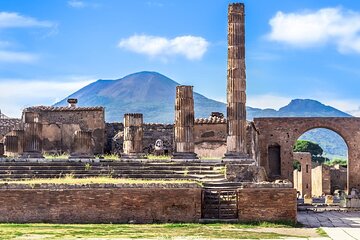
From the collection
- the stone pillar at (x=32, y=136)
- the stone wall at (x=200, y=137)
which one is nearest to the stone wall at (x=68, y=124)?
the stone wall at (x=200, y=137)

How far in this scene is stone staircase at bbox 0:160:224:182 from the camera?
26.6m

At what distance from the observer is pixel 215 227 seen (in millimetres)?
20922

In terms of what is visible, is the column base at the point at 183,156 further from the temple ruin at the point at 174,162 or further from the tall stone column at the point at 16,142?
the tall stone column at the point at 16,142

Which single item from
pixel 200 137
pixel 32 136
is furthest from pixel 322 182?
Result: pixel 32 136

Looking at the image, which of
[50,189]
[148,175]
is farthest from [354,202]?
Answer: [50,189]

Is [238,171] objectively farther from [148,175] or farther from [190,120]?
[190,120]

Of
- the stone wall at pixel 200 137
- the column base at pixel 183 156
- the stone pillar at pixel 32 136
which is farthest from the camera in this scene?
the stone wall at pixel 200 137

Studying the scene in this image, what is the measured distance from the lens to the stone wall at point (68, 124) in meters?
41.2

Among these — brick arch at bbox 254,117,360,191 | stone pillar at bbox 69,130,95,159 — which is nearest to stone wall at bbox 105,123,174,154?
brick arch at bbox 254,117,360,191

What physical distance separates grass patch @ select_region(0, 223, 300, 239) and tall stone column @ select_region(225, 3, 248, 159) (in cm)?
935

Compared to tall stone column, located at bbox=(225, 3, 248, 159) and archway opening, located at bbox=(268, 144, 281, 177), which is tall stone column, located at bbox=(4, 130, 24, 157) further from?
archway opening, located at bbox=(268, 144, 281, 177)

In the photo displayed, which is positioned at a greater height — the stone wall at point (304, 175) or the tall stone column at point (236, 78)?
the tall stone column at point (236, 78)

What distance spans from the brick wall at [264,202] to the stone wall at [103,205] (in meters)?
1.41

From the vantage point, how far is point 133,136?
106 feet
